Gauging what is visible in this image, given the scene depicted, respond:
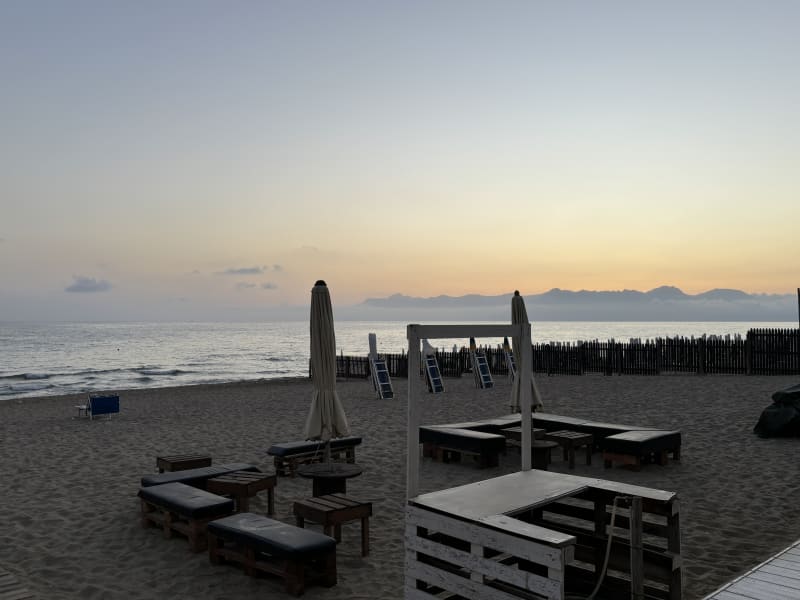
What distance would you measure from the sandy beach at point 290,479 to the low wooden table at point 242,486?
1.32 feet

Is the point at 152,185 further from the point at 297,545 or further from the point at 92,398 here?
the point at 297,545

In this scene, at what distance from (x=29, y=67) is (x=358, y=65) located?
8.75 m

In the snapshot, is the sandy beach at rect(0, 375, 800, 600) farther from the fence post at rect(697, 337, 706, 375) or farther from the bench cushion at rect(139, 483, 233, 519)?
the fence post at rect(697, 337, 706, 375)

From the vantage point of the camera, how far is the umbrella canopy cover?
6.62m

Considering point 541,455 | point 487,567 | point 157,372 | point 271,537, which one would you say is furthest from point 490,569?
point 157,372

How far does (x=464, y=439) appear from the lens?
322 inches

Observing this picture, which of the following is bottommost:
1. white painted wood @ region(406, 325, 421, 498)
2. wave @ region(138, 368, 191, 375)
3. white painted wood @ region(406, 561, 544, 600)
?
wave @ region(138, 368, 191, 375)

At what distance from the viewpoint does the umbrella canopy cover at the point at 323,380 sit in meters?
6.62

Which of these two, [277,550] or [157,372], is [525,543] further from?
[157,372]

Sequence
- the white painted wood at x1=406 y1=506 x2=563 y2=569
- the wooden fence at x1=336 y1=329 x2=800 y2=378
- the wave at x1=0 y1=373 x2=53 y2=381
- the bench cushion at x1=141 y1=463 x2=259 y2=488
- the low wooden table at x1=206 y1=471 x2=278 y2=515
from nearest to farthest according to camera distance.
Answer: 1. the white painted wood at x1=406 y1=506 x2=563 y2=569
2. the low wooden table at x1=206 y1=471 x2=278 y2=515
3. the bench cushion at x1=141 y1=463 x2=259 y2=488
4. the wooden fence at x1=336 y1=329 x2=800 y2=378
5. the wave at x1=0 y1=373 x2=53 y2=381

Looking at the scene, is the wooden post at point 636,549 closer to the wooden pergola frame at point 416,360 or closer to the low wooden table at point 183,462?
the wooden pergola frame at point 416,360

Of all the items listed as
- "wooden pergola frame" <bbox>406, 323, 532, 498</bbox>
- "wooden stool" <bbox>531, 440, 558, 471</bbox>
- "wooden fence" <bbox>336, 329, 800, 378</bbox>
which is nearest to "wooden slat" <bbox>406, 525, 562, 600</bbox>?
"wooden pergola frame" <bbox>406, 323, 532, 498</bbox>

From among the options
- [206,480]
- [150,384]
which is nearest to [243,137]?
[206,480]

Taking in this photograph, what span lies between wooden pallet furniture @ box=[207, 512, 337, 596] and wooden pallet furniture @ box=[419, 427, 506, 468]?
397cm
